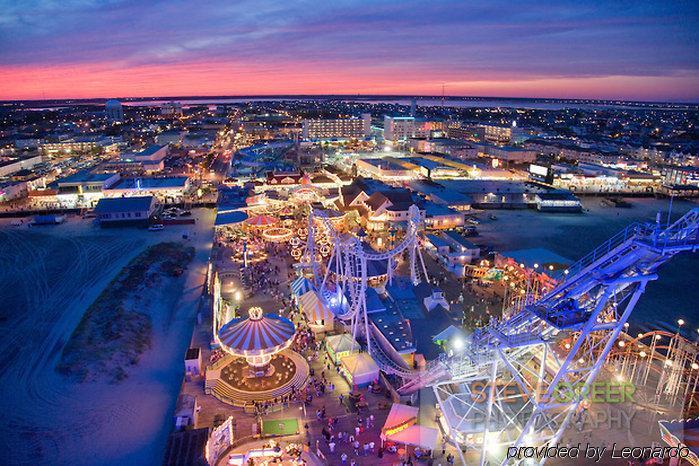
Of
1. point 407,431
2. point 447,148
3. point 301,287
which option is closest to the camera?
point 407,431

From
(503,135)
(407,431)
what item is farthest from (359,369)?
(503,135)

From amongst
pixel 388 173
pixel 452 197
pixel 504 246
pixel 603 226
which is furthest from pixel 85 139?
pixel 603 226

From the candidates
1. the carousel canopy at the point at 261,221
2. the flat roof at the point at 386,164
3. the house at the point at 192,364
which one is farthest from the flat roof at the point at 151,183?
the house at the point at 192,364

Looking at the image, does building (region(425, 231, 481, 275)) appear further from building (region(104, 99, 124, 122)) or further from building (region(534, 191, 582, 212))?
building (region(104, 99, 124, 122))

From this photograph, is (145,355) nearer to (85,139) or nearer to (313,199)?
(313,199)

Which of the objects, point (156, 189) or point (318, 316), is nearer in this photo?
point (318, 316)

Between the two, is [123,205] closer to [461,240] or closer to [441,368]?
[461,240]

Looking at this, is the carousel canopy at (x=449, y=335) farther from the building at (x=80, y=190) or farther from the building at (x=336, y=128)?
the building at (x=336, y=128)
